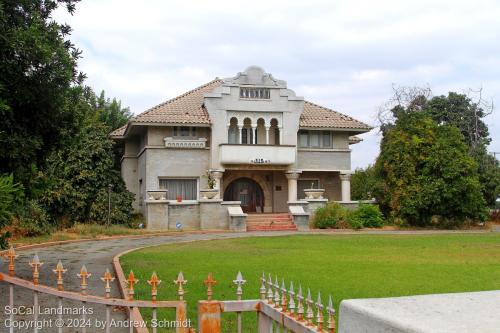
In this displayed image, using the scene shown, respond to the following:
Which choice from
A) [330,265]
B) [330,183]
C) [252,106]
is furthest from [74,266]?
[330,183]

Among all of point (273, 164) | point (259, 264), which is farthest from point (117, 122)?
point (259, 264)

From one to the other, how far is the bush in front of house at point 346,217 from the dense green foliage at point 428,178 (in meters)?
1.56

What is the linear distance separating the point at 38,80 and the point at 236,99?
78.6 feet

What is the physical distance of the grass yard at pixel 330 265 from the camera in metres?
10.4

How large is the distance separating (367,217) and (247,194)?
8076mm

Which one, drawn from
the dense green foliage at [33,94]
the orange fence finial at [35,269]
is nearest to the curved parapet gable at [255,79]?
the dense green foliage at [33,94]

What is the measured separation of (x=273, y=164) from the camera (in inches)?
1334

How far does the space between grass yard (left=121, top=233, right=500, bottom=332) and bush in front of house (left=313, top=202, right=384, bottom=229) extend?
8.10 m

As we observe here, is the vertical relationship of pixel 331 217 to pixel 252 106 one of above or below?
below

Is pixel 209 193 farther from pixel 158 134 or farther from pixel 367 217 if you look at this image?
pixel 367 217

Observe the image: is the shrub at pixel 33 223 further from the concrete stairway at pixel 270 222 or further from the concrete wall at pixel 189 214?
the concrete stairway at pixel 270 222

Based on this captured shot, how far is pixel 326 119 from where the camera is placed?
3672cm

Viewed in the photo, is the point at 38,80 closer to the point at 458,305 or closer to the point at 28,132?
the point at 28,132

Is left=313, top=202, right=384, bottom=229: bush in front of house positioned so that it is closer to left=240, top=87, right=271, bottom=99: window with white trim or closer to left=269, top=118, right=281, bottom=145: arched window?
left=269, top=118, right=281, bottom=145: arched window
